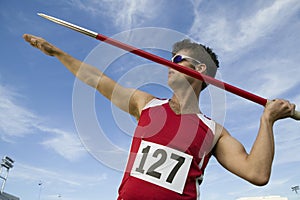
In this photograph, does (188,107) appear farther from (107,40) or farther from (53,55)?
(53,55)

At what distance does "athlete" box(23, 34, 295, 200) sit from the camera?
2.50 m

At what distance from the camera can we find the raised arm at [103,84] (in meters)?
3.10

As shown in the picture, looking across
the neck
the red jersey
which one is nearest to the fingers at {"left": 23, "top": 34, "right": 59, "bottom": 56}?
the red jersey

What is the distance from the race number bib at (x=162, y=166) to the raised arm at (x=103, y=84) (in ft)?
1.88

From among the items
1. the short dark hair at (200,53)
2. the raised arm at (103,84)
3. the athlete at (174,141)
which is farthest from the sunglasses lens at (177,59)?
the raised arm at (103,84)

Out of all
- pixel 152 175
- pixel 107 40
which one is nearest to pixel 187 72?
pixel 107 40

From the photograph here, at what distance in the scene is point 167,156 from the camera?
266 centimetres

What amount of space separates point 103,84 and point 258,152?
59.9 inches

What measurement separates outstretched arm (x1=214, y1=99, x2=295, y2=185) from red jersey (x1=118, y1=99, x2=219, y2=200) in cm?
13

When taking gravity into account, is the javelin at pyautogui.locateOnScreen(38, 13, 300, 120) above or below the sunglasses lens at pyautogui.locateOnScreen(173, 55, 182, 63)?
below

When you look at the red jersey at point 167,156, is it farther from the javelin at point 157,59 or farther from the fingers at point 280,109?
the fingers at point 280,109

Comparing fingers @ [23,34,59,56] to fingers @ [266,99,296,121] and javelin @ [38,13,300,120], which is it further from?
fingers @ [266,99,296,121]

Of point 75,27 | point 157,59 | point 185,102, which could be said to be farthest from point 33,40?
point 185,102

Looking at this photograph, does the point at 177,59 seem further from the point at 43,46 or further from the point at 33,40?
the point at 33,40
